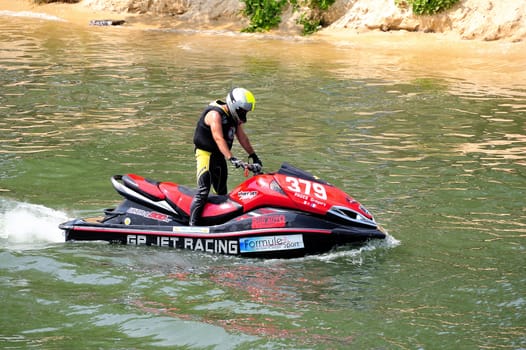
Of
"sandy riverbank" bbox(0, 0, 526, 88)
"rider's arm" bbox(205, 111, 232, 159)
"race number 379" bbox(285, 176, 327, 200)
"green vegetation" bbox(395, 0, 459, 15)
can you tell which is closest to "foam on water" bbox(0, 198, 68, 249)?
"rider's arm" bbox(205, 111, 232, 159)

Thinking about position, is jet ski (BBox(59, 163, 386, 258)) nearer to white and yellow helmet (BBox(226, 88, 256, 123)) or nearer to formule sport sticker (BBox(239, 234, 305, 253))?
formule sport sticker (BBox(239, 234, 305, 253))

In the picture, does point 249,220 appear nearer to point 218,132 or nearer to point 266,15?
point 218,132

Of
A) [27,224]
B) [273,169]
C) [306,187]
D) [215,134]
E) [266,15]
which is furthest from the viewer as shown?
[266,15]

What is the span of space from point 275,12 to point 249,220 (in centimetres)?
2017

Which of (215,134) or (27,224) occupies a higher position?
(215,134)

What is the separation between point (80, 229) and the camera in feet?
32.5

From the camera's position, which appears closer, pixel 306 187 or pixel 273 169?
pixel 306 187

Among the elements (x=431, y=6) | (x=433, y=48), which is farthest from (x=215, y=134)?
(x=431, y=6)

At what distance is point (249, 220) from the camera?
30.7ft

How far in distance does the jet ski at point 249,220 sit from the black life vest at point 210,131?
535 mm

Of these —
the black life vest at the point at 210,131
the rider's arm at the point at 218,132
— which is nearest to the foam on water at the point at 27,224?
the black life vest at the point at 210,131

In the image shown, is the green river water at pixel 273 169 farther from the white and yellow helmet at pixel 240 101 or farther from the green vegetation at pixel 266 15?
the green vegetation at pixel 266 15

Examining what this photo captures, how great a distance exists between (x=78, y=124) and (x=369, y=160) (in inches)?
235

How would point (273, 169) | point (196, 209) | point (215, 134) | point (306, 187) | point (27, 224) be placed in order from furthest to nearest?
point (273, 169)
point (27, 224)
point (196, 209)
point (215, 134)
point (306, 187)
